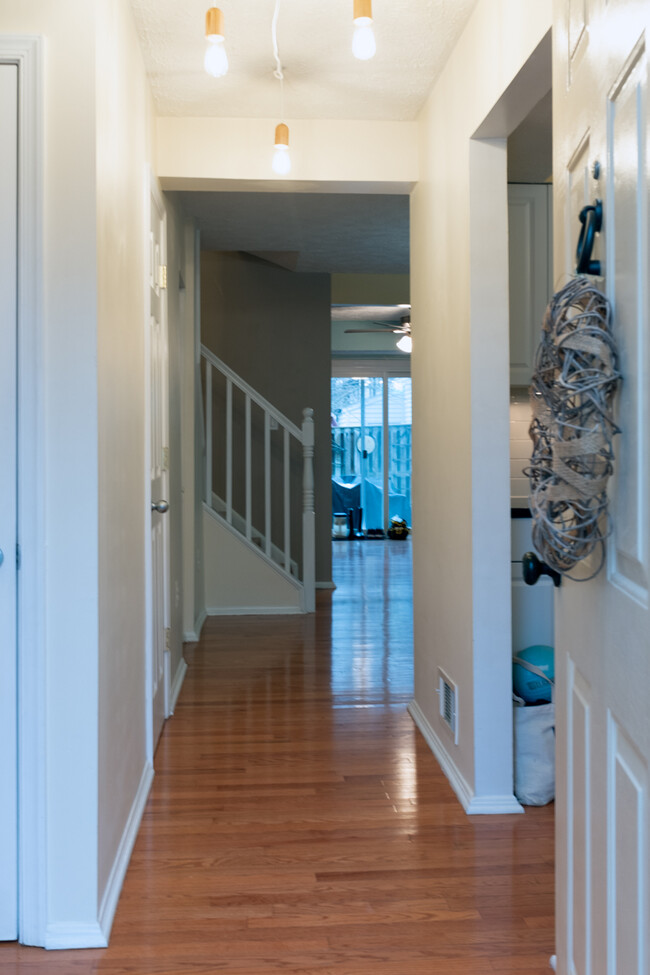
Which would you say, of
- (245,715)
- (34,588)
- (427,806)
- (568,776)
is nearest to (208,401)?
(245,715)

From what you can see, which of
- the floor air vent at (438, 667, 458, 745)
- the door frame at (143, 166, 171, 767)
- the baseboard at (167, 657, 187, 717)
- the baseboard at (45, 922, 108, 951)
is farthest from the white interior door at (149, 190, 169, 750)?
the baseboard at (45, 922, 108, 951)

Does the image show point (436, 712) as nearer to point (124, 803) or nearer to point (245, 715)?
point (245, 715)

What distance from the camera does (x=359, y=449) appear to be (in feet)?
39.3

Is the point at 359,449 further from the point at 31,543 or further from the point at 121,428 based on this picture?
the point at 31,543

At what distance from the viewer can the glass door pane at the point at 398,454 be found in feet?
39.2

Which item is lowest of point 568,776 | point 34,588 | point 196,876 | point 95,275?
point 196,876

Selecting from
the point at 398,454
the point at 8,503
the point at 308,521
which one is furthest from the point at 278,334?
the point at 8,503

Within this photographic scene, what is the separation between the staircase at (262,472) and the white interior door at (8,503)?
4.26 meters

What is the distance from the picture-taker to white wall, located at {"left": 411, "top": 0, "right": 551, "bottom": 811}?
290cm

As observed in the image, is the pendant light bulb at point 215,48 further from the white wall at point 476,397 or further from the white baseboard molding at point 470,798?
the white baseboard molding at point 470,798

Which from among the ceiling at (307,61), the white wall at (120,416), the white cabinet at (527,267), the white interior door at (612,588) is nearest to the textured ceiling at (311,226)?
the ceiling at (307,61)

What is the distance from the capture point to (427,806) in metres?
3.03

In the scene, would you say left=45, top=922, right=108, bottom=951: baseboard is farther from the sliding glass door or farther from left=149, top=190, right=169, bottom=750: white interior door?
the sliding glass door

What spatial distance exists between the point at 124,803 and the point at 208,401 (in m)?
4.27
